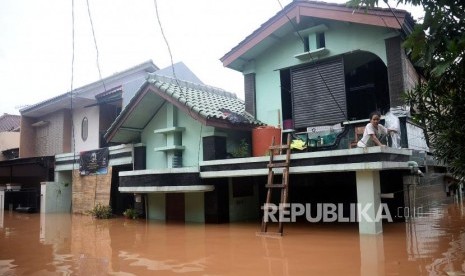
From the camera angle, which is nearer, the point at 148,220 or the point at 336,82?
the point at 336,82

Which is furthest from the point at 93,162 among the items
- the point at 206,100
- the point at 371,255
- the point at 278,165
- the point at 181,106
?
the point at 371,255

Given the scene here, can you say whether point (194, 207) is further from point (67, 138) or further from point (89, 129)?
point (67, 138)

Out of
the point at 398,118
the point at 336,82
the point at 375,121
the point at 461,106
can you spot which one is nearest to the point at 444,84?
the point at 461,106

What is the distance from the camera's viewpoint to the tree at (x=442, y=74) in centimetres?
380

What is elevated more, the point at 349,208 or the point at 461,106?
the point at 461,106

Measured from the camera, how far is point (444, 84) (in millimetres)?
4891

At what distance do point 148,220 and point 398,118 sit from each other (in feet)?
29.0

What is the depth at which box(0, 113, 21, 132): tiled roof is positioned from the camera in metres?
27.1

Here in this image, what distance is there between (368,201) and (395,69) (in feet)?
12.7

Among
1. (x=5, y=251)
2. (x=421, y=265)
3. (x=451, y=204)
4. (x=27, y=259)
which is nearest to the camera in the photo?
(x=421, y=265)

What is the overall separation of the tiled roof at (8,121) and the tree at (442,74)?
28.1 meters

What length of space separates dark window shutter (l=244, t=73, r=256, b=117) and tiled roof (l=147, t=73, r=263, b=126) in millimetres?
201

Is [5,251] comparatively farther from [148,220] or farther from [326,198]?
[326,198]

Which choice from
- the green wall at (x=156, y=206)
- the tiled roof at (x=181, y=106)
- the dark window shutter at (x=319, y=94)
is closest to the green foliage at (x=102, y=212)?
the green wall at (x=156, y=206)
